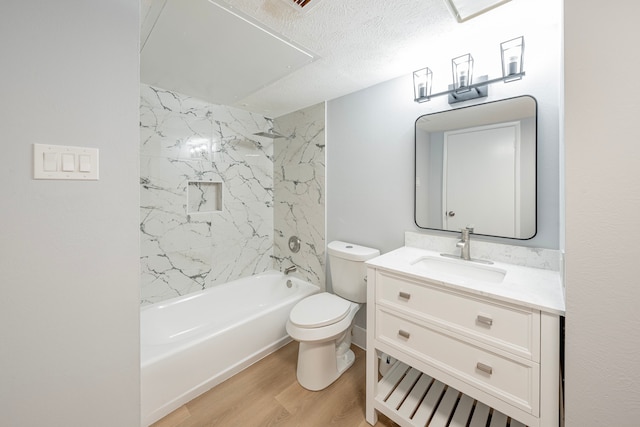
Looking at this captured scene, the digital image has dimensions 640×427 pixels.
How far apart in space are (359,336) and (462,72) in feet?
6.84

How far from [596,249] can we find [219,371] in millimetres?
2068

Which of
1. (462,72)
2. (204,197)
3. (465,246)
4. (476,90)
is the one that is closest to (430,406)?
(465,246)

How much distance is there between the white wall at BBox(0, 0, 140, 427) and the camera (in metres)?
0.77

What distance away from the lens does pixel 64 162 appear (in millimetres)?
834

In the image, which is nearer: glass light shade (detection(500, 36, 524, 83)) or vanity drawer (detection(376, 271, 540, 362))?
vanity drawer (detection(376, 271, 540, 362))

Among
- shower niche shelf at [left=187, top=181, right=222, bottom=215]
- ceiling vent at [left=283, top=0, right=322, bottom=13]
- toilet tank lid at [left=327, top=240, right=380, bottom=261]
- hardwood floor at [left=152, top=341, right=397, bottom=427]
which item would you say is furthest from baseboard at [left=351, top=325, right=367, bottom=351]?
ceiling vent at [left=283, top=0, right=322, bottom=13]

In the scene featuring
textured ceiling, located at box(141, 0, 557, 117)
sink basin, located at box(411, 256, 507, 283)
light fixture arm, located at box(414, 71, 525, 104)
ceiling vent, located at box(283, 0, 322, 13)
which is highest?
textured ceiling, located at box(141, 0, 557, 117)

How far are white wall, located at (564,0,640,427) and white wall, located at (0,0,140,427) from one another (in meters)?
1.59

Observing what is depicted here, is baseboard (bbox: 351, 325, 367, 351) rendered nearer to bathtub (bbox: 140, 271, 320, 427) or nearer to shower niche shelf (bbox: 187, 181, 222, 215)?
bathtub (bbox: 140, 271, 320, 427)

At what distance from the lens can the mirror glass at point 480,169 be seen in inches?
50.8

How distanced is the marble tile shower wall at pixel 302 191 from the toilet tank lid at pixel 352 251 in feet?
1.11

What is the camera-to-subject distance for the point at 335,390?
5.34 ft

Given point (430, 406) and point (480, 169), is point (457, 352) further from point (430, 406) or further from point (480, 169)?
point (480, 169)

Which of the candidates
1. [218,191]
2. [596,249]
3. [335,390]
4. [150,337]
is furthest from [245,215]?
[596,249]
